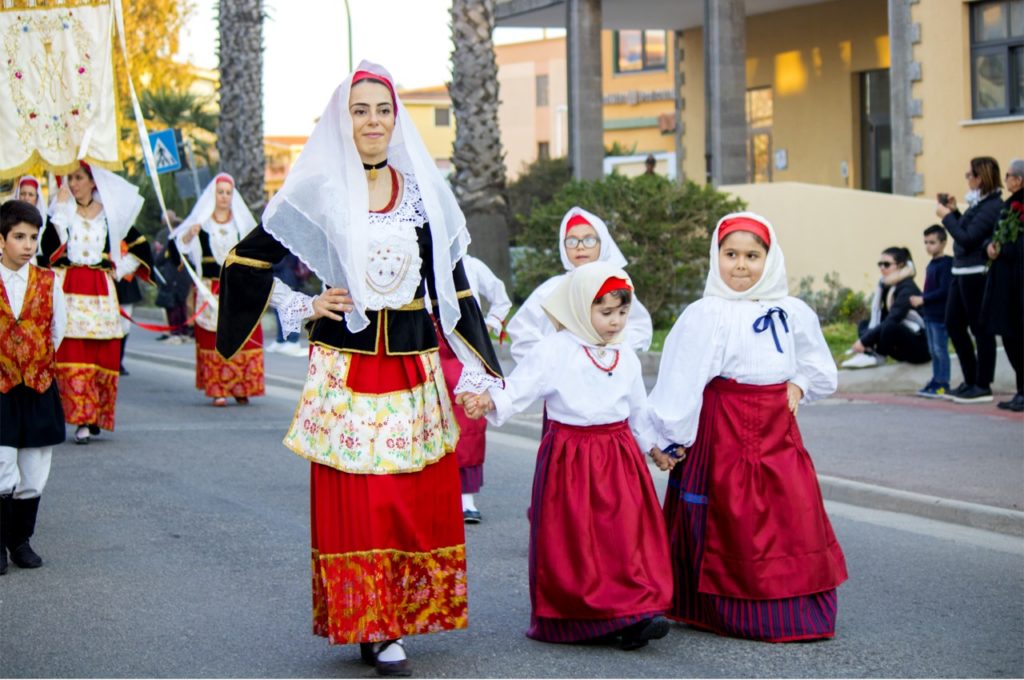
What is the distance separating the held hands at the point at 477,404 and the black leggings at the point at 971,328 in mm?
8145

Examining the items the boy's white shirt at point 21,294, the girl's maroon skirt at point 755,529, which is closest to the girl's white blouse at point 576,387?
the girl's maroon skirt at point 755,529

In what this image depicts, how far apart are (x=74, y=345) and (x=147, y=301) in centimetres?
2130

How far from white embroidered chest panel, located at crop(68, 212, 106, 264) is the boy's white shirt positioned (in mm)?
4441

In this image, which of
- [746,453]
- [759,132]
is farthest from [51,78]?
[759,132]

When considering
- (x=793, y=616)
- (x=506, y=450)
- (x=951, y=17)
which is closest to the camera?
(x=793, y=616)

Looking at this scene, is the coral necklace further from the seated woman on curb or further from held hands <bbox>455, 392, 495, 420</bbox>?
the seated woman on curb

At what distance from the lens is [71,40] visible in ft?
31.4

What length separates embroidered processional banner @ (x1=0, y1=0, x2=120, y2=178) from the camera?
9.34m

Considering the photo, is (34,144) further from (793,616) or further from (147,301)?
(147,301)

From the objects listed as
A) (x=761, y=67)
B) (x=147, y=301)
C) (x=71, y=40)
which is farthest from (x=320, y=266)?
(x=147, y=301)

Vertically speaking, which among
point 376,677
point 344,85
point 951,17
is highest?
point 951,17

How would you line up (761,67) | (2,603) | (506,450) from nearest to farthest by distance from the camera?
1. (2,603)
2. (506,450)
3. (761,67)

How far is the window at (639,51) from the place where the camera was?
1796 inches

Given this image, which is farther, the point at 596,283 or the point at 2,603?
the point at 2,603
